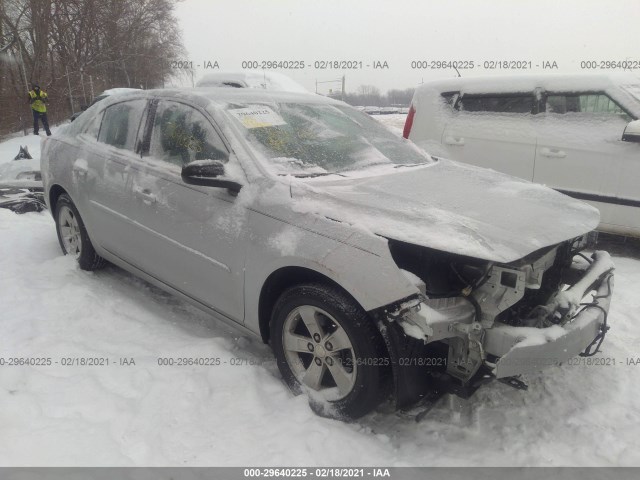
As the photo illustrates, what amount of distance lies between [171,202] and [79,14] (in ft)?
80.7

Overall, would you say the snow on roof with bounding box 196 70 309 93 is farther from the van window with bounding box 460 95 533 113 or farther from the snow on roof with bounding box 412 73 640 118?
the van window with bounding box 460 95 533 113

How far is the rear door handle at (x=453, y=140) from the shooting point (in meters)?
5.82

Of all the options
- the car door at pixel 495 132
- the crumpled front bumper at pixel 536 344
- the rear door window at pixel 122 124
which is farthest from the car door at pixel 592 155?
the rear door window at pixel 122 124

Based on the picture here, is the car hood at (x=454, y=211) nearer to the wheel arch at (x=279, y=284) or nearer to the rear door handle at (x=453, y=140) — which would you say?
the wheel arch at (x=279, y=284)

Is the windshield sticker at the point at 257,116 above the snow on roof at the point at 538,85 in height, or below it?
below

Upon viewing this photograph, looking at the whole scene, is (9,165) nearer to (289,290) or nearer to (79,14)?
(289,290)

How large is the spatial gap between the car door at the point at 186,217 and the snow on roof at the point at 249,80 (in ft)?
23.2

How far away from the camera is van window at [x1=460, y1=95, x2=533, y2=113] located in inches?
216

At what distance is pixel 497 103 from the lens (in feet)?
18.6

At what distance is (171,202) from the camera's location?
308 centimetres

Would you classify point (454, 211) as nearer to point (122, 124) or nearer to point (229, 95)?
point (229, 95)

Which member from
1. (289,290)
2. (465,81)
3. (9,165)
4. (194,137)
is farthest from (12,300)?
(465,81)

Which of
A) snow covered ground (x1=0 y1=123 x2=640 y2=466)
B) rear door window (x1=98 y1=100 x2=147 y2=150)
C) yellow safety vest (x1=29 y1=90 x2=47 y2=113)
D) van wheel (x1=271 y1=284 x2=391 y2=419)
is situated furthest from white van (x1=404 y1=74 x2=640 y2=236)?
yellow safety vest (x1=29 y1=90 x2=47 y2=113)

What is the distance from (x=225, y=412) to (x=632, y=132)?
171 inches
